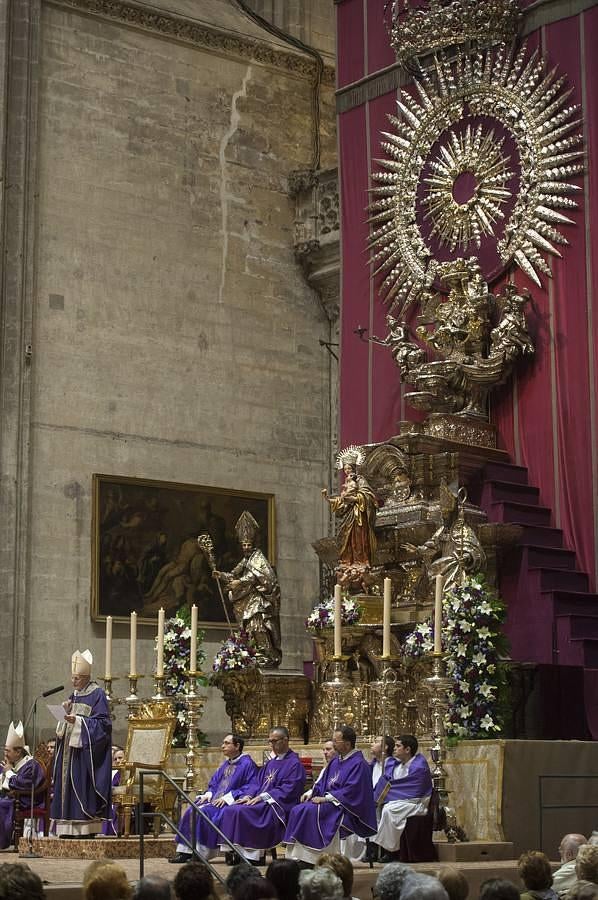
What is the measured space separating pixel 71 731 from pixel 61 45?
11.6 metres

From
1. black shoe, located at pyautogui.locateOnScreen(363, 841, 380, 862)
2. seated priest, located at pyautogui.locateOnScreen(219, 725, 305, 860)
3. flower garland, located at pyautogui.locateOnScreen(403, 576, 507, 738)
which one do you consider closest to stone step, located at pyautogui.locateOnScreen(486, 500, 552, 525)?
flower garland, located at pyautogui.locateOnScreen(403, 576, 507, 738)

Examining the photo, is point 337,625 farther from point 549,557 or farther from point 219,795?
point 549,557

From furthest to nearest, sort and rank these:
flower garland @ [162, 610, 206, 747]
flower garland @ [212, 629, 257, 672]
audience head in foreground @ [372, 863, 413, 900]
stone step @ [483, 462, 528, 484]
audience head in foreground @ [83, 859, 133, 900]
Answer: flower garland @ [162, 610, 206, 747] < stone step @ [483, 462, 528, 484] < flower garland @ [212, 629, 257, 672] < audience head in foreground @ [372, 863, 413, 900] < audience head in foreground @ [83, 859, 133, 900]

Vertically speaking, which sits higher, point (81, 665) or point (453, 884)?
point (81, 665)

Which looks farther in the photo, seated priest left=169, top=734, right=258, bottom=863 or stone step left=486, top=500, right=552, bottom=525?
stone step left=486, top=500, right=552, bottom=525

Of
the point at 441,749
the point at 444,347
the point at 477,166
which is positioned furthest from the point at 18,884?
the point at 477,166

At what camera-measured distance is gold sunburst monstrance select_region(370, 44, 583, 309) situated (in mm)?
17984

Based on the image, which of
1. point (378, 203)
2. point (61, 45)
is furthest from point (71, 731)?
point (61, 45)

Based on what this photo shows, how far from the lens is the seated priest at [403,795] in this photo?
12891 mm

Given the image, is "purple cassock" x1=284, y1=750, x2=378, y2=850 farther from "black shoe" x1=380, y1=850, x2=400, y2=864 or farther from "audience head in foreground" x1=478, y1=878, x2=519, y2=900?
"audience head in foreground" x1=478, y1=878, x2=519, y2=900

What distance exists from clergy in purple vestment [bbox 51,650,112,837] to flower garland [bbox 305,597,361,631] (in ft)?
8.66

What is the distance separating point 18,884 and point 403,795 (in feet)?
23.2

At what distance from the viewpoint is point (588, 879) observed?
26.9 ft

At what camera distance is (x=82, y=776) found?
1420 cm
